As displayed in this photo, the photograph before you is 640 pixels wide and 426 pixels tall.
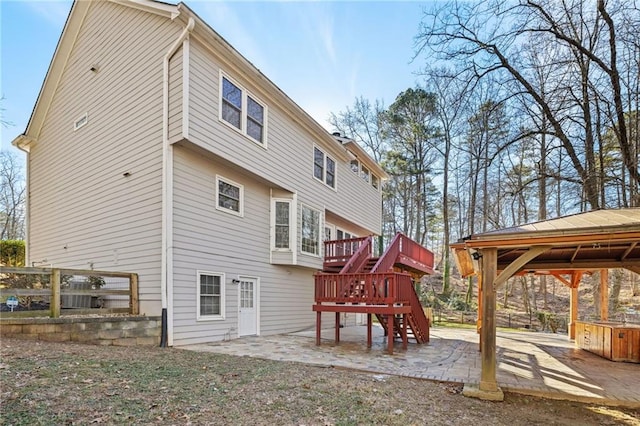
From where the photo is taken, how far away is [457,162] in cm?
2612

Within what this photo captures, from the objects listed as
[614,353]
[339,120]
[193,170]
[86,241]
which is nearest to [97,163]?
[86,241]

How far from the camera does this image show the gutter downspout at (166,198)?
8.08m

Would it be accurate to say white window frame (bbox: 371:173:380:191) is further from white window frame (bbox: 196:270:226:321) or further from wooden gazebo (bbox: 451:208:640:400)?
wooden gazebo (bbox: 451:208:640:400)

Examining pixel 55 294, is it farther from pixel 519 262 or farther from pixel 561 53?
pixel 561 53

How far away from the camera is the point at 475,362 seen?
24.2 ft

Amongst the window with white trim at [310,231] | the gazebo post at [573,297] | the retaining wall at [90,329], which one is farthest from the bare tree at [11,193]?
the gazebo post at [573,297]

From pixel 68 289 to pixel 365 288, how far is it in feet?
20.7

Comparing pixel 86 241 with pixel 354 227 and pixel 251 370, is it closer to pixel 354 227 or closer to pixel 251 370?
pixel 251 370

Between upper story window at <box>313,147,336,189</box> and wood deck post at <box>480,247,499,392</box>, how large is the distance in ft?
28.0

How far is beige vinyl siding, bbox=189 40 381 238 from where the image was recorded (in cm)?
Result: 865

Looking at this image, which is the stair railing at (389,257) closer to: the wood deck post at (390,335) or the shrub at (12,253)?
the wood deck post at (390,335)

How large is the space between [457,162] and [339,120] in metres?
8.86

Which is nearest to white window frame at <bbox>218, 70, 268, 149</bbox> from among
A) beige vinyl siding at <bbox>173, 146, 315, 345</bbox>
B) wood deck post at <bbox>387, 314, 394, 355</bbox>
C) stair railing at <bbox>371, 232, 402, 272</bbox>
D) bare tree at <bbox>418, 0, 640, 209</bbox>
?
beige vinyl siding at <bbox>173, 146, 315, 345</bbox>

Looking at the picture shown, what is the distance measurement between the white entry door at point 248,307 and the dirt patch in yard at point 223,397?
13.4ft
